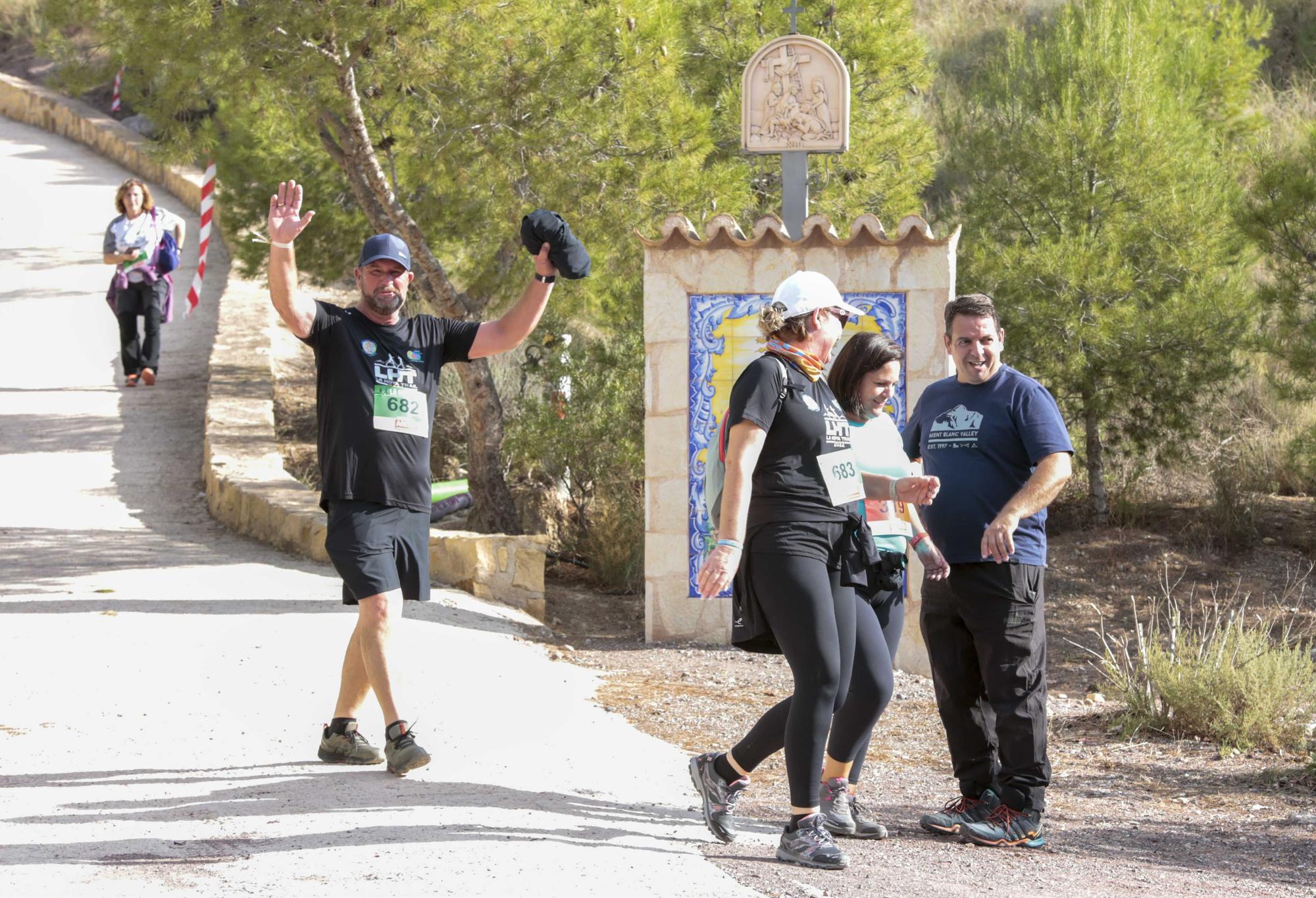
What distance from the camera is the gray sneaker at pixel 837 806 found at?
4.62 m

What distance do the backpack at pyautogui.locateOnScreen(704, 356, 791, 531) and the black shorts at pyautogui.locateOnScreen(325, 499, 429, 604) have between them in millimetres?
1132

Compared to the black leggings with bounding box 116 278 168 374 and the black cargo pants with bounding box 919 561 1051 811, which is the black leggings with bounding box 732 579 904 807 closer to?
the black cargo pants with bounding box 919 561 1051 811

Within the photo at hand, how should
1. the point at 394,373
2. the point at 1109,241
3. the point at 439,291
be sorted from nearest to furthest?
the point at 394,373
the point at 439,291
the point at 1109,241

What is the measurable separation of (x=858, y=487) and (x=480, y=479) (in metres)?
6.79

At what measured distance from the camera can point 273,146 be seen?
1237 cm

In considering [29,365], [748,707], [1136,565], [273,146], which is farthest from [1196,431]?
[29,365]

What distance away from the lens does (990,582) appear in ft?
15.5

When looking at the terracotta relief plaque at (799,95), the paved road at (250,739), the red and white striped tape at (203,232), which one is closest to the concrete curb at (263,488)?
the paved road at (250,739)

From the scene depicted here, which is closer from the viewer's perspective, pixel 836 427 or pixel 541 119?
pixel 836 427

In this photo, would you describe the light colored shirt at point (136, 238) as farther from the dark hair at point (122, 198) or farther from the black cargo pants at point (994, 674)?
the black cargo pants at point (994, 674)

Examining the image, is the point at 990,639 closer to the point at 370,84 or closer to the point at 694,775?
the point at 694,775

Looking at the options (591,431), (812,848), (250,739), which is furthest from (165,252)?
(812,848)

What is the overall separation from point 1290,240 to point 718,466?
856 centimetres

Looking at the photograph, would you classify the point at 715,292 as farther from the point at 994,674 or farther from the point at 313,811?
the point at 313,811
